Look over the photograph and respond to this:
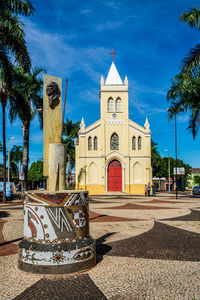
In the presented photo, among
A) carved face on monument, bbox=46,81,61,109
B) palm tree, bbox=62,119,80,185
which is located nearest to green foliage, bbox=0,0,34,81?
carved face on monument, bbox=46,81,61,109

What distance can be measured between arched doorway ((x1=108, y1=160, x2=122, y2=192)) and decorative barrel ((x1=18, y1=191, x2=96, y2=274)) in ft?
96.7

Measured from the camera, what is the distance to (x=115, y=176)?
34250mm

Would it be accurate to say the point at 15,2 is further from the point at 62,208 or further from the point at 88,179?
the point at 88,179

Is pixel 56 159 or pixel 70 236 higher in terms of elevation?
pixel 56 159

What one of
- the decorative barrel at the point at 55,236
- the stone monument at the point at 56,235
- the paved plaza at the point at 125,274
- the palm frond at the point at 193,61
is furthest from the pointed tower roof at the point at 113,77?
the decorative barrel at the point at 55,236

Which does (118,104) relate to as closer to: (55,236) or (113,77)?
(113,77)

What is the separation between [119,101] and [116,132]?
14.4ft

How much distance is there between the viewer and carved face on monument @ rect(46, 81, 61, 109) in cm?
546

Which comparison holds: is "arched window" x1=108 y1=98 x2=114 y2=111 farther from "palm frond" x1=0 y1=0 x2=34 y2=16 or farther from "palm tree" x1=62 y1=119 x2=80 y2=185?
"palm frond" x1=0 y1=0 x2=34 y2=16

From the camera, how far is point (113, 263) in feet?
15.8

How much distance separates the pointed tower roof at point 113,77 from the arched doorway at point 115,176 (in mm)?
11556

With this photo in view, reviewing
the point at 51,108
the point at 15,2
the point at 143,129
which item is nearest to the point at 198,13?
the point at 15,2

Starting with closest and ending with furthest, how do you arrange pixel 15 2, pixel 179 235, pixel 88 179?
pixel 179 235
pixel 15 2
pixel 88 179

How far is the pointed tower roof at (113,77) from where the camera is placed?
36234 mm
